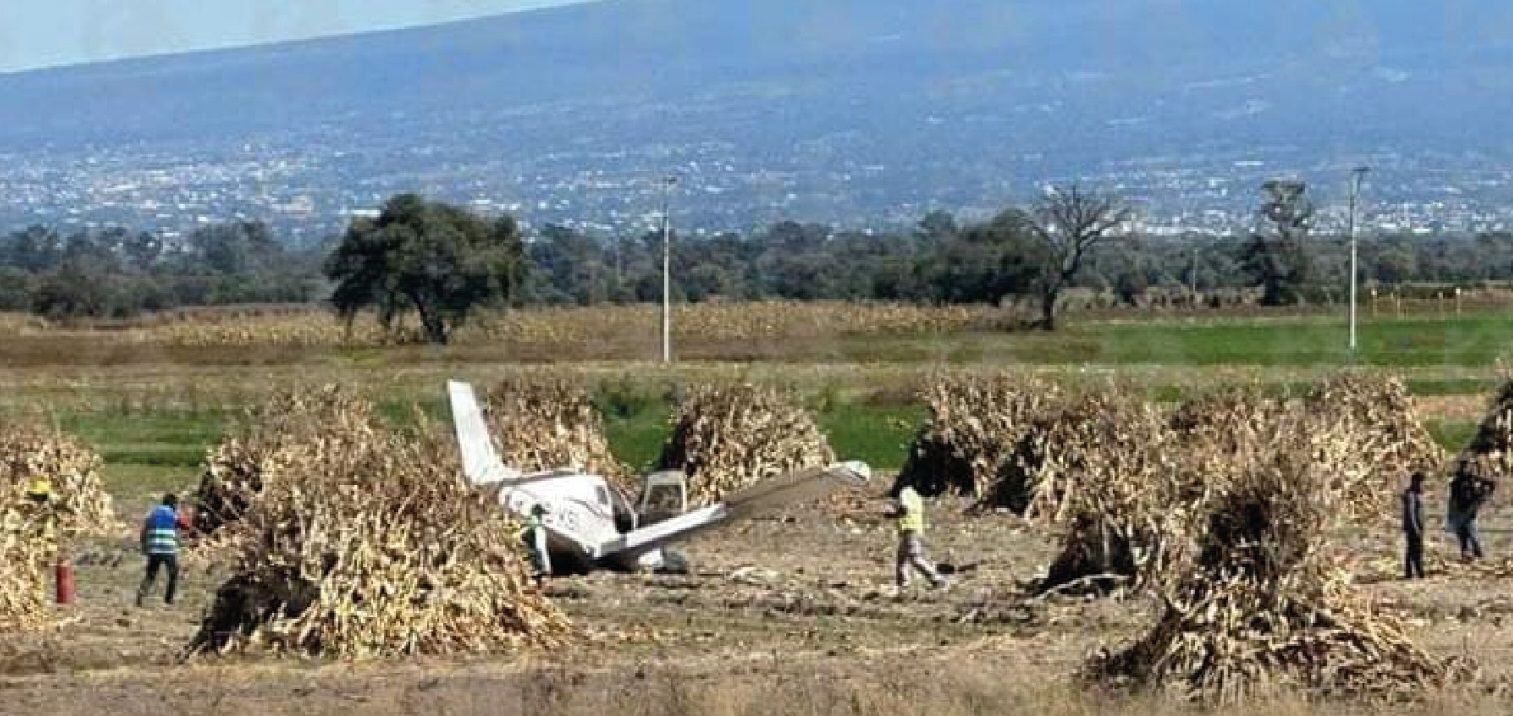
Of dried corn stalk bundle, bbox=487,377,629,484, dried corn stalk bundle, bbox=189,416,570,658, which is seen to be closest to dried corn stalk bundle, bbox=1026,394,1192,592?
dried corn stalk bundle, bbox=189,416,570,658

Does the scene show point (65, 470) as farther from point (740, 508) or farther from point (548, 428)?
point (740, 508)

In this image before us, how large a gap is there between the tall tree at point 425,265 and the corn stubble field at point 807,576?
6017 cm

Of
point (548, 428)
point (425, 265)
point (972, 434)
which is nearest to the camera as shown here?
point (972, 434)

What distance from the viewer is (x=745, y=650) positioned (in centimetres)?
2730

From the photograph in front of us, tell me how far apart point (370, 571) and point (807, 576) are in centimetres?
920

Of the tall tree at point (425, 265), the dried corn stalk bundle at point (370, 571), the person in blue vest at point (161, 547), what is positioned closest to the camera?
the dried corn stalk bundle at point (370, 571)

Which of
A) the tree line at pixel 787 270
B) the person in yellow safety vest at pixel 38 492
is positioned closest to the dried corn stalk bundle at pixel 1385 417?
the person in yellow safety vest at pixel 38 492

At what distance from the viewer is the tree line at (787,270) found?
373 feet

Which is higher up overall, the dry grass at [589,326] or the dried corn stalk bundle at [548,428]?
the dried corn stalk bundle at [548,428]

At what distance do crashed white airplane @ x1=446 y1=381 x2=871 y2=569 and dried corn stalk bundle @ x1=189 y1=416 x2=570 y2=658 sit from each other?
5126mm

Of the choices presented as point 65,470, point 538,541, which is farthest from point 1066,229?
point 538,541

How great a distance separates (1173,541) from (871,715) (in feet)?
16.2

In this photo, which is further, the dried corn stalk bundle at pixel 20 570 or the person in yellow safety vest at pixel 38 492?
the person in yellow safety vest at pixel 38 492

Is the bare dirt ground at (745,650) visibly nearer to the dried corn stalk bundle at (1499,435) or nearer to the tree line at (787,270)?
the dried corn stalk bundle at (1499,435)
